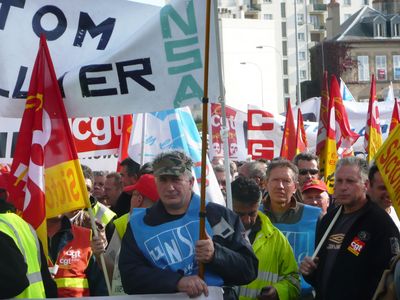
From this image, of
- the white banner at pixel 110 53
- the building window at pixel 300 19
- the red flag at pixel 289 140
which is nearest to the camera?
the white banner at pixel 110 53

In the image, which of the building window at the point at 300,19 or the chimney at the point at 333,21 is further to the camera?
the building window at the point at 300,19

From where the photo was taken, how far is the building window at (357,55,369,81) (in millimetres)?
88000

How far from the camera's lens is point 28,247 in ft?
18.6

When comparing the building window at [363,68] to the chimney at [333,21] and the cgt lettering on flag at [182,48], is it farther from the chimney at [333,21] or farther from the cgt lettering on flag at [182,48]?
the cgt lettering on flag at [182,48]

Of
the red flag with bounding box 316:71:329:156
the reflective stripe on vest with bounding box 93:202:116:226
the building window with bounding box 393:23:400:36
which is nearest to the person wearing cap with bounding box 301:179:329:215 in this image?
the reflective stripe on vest with bounding box 93:202:116:226

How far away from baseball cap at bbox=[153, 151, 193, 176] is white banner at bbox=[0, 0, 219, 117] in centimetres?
50

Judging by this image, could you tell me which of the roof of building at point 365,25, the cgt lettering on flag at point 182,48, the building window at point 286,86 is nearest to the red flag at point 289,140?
A: the cgt lettering on flag at point 182,48

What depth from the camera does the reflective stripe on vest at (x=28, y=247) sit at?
18.3 feet

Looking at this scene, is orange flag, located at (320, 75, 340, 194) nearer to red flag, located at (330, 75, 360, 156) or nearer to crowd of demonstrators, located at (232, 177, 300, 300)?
red flag, located at (330, 75, 360, 156)

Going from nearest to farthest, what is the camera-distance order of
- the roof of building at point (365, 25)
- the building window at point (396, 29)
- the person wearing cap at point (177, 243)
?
the person wearing cap at point (177, 243), the roof of building at point (365, 25), the building window at point (396, 29)

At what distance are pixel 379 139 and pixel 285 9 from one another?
95.7 m

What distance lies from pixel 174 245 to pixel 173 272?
0.57 ft

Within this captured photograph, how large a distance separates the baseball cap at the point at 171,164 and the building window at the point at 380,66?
83868 mm

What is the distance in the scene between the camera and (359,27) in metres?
88.6
